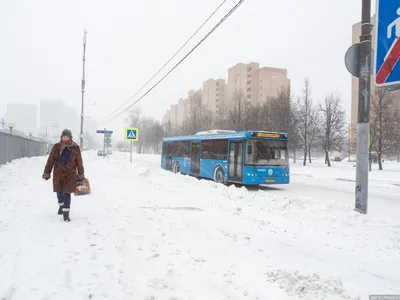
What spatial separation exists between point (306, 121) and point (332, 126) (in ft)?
10.8

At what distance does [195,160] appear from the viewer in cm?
1753

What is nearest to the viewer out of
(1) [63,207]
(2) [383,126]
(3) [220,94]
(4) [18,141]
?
(1) [63,207]

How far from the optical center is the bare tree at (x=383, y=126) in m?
31.1

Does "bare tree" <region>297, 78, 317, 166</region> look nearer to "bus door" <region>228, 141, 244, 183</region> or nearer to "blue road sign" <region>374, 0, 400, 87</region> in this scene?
"bus door" <region>228, 141, 244, 183</region>

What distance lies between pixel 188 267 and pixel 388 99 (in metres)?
34.6

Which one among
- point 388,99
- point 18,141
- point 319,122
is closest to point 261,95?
point 319,122

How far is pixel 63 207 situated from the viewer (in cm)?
624

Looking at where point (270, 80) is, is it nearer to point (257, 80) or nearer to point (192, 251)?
point (257, 80)

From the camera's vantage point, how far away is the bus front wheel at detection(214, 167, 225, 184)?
14.6 meters

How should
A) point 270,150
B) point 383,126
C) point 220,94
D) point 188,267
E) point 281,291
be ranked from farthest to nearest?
point 220,94, point 383,126, point 270,150, point 188,267, point 281,291

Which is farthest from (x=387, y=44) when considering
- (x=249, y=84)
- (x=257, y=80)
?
(x=249, y=84)

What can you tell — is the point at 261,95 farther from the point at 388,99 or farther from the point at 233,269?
the point at 233,269

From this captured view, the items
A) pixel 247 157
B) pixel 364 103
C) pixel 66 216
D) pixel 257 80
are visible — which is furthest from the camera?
pixel 257 80

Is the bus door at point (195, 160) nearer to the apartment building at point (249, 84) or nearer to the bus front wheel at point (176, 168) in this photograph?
the bus front wheel at point (176, 168)
